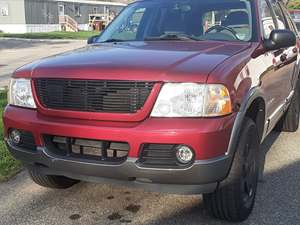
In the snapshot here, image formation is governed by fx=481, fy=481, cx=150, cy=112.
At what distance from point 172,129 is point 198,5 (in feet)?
7.06

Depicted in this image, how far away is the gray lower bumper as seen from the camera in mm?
3125

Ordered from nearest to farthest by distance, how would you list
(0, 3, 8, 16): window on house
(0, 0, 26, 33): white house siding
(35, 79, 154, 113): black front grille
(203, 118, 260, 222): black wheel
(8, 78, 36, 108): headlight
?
1. (35, 79, 154, 113): black front grille
2. (203, 118, 260, 222): black wheel
3. (8, 78, 36, 108): headlight
4. (0, 0, 26, 33): white house siding
5. (0, 3, 8, 16): window on house

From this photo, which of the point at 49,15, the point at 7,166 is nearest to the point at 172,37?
the point at 7,166

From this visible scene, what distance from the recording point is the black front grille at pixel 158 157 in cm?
313

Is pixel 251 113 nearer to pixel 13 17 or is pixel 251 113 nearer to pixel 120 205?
pixel 120 205

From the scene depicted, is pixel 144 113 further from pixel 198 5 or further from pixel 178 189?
pixel 198 5

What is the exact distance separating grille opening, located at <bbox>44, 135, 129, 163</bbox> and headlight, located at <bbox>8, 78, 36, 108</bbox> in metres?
0.36

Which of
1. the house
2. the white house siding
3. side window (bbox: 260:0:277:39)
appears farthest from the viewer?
the house

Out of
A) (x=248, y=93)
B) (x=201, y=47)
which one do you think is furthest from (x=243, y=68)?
(x=201, y=47)

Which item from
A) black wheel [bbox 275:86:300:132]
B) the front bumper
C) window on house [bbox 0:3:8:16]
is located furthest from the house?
the front bumper

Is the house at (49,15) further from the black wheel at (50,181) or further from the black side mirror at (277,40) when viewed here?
the black wheel at (50,181)

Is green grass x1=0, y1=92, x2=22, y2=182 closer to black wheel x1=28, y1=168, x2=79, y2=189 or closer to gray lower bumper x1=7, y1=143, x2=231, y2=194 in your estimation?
black wheel x1=28, y1=168, x2=79, y2=189

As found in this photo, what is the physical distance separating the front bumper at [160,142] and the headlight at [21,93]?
348mm

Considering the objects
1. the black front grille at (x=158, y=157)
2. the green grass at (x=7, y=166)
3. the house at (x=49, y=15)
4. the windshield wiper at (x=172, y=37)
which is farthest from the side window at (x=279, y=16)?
the house at (x=49, y=15)
